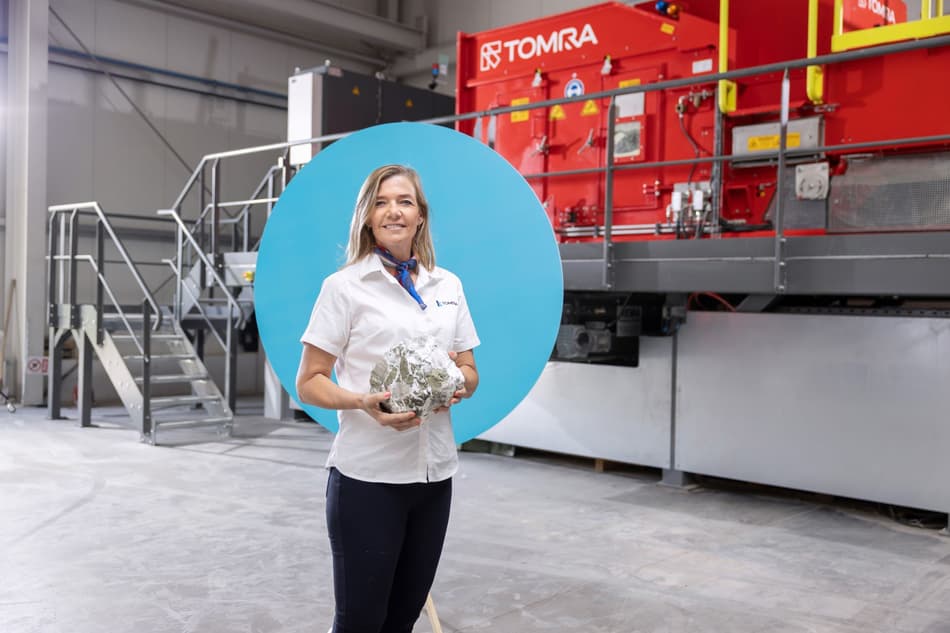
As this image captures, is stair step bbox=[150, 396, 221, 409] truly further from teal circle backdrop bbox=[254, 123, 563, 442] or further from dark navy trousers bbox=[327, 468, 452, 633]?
dark navy trousers bbox=[327, 468, 452, 633]

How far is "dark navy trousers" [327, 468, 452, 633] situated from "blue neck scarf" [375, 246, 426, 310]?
418 mm

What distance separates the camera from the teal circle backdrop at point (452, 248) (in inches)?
81.1

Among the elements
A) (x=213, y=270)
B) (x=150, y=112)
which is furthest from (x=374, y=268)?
(x=150, y=112)

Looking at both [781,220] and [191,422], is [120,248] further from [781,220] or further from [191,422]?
[781,220]

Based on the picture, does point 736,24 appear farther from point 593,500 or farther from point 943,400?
point 593,500

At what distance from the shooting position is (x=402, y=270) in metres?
1.96

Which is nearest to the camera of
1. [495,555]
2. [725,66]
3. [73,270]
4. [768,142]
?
[495,555]

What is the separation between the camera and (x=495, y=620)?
10.7ft

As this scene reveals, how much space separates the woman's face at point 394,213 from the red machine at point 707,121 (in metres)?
2.79

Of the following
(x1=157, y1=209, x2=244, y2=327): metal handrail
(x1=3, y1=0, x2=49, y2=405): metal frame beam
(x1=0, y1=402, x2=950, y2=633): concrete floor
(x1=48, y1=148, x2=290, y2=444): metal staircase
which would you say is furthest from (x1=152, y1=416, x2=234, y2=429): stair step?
(x1=3, y1=0, x2=49, y2=405): metal frame beam

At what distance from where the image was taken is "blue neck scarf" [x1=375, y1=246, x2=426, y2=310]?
195cm

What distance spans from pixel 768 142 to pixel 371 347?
3.71 metres

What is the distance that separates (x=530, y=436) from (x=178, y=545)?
290 cm

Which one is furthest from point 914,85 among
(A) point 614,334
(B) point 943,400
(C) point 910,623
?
(C) point 910,623
